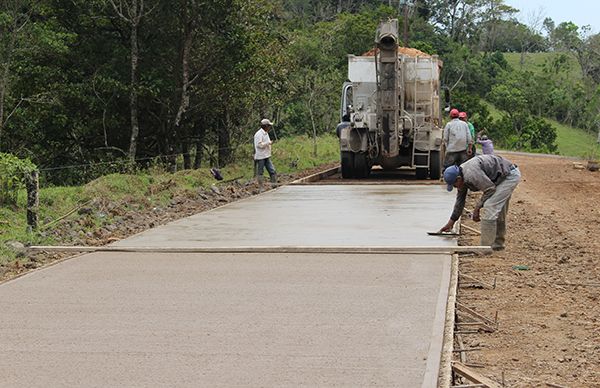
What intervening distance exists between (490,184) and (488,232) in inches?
24.3

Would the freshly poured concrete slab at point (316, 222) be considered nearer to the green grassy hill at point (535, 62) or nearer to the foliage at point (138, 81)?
the foliage at point (138, 81)

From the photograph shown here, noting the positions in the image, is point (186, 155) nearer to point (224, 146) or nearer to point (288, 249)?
point (224, 146)

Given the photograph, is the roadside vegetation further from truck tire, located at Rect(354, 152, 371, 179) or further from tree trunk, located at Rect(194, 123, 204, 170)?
truck tire, located at Rect(354, 152, 371, 179)

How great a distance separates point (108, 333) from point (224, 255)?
3.88 meters

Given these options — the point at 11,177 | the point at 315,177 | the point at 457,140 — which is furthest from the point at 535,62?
the point at 11,177

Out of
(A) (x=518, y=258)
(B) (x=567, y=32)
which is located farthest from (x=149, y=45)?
(B) (x=567, y=32)

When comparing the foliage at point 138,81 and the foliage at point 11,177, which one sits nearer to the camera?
the foliage at point 11,177

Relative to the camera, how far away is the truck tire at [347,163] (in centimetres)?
2412

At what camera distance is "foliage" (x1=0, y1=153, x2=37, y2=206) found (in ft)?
49.4

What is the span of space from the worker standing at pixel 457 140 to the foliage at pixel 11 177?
876 centimetres

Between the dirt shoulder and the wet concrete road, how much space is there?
488mm

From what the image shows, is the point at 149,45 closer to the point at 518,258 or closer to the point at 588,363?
the point at 518,258

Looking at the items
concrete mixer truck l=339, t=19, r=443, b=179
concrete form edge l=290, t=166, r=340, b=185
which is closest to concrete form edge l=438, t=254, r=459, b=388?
concrete form edge l=290, t=166, r=340, b=185

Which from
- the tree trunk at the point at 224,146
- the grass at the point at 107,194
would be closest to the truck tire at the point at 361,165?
the grass at the point at 107,194
